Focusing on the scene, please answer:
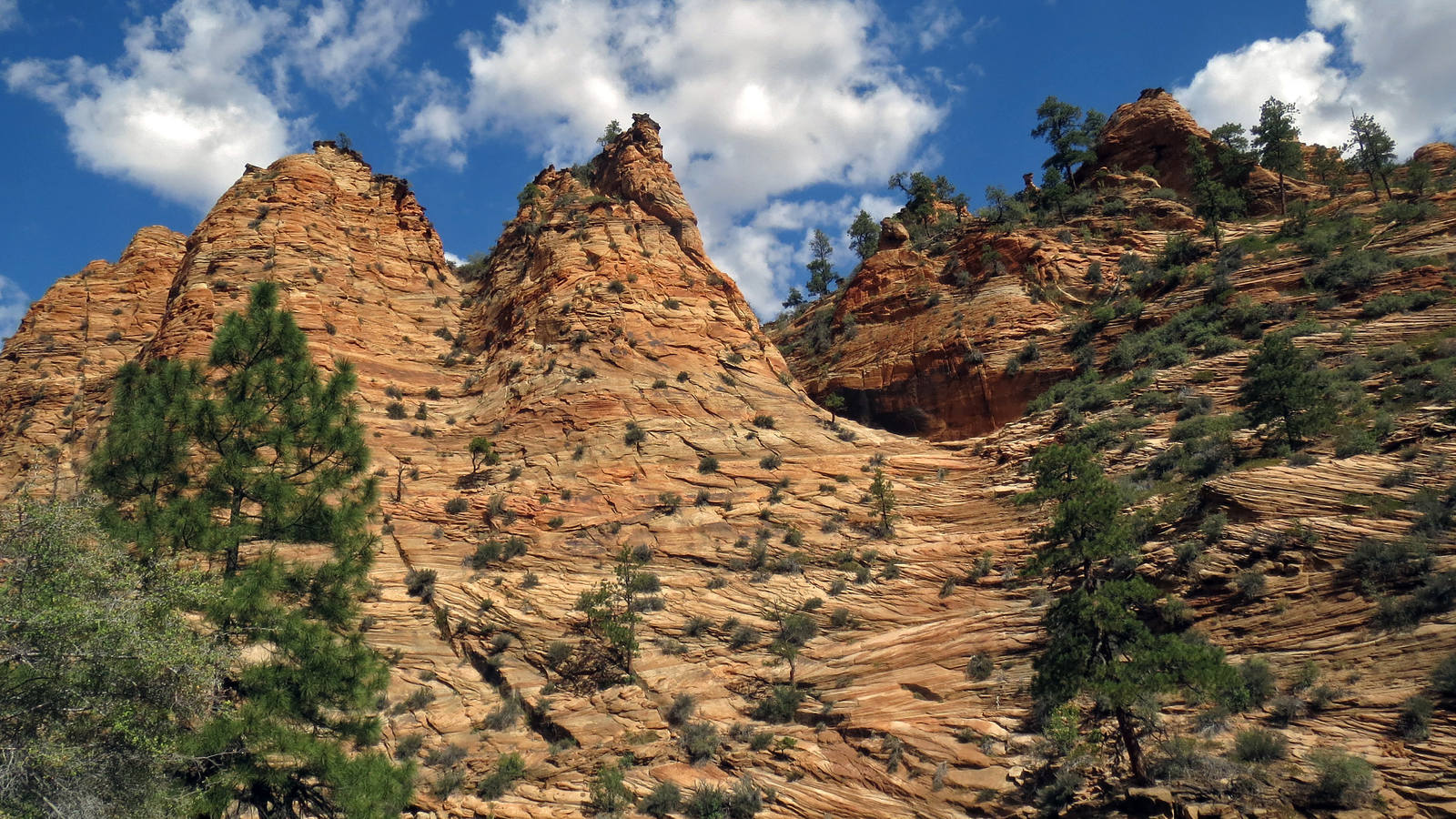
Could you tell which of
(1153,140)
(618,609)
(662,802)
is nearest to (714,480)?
(618,609)

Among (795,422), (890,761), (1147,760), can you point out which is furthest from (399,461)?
(1147,760)

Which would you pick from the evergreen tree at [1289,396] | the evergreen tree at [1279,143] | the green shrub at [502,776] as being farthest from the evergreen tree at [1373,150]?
the green shrub at [502,776]

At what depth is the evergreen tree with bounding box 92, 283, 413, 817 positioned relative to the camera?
39.8 ft

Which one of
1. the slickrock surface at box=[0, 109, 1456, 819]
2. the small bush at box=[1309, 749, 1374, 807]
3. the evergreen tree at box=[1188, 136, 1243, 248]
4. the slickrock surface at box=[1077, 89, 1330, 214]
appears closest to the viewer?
the small bush at box=[1309, 749, 1374, 807]

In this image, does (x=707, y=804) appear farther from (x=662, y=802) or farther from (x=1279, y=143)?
(x=1279, y=143)

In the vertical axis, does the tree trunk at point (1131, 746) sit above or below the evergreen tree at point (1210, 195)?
below

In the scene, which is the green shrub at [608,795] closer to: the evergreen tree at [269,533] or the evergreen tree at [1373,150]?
the evergreen tree at [269,533]

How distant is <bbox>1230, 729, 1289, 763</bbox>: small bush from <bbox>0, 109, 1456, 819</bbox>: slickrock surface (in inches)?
15.0

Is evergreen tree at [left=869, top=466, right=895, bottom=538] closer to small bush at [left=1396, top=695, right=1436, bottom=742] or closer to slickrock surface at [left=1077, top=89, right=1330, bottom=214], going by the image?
small bush at [left=1396, top=695, right=1436, bottom=742]

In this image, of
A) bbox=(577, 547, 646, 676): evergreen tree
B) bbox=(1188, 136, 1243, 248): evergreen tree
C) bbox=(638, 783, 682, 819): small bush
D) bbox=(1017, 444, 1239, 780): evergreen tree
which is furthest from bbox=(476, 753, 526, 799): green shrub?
bbox=(1188, 136, 1243, 248): evergreen tree

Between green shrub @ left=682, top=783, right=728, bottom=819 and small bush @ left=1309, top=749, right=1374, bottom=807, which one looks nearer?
small bush @ left=1309, top=749, right=1374, bottom=807

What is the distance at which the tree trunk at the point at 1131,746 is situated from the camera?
15180mm

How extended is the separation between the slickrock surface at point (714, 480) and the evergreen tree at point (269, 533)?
704 cm

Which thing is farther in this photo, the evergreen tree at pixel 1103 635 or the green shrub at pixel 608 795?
the green shrub at pixel 608 795
